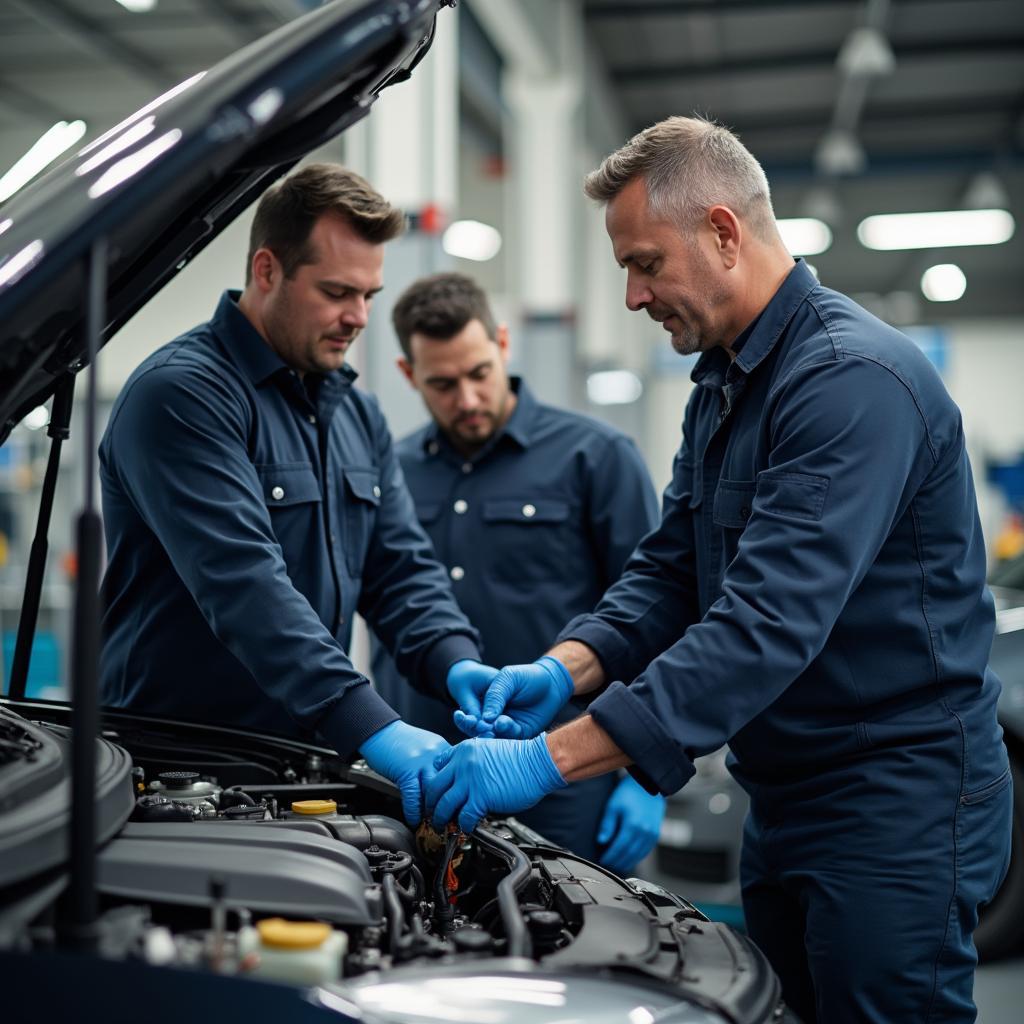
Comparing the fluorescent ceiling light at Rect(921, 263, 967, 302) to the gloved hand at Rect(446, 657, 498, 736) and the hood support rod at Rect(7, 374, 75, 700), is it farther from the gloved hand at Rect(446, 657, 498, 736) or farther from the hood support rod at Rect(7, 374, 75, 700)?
the hood support rod at Rect(7, 374, 75, 700)

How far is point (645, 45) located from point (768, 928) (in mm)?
8198

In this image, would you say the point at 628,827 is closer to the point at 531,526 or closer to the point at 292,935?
the point at 531,526

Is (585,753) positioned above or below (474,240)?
below

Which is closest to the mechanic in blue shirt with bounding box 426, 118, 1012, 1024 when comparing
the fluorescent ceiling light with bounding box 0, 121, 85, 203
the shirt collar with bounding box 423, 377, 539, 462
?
the shirt collar with bounding box 423, 377, 539, 462

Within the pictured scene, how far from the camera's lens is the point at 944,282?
51.6ft

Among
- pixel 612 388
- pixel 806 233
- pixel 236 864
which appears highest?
pixel 806 233

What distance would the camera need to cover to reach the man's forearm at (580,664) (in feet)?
6.49

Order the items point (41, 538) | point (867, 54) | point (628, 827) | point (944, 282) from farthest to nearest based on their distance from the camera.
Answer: point (944, 282), point (867, 54), point (628, 827), point (41, 538)

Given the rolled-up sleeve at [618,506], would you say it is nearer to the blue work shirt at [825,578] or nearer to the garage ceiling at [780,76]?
the blue work shirt at [825,578]

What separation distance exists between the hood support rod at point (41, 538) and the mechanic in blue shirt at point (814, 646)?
0.72 metres

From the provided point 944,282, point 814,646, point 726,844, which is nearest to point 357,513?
point 814,646

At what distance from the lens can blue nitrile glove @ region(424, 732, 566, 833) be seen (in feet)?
5.03

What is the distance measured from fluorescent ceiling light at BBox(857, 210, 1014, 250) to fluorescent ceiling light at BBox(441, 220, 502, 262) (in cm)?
481

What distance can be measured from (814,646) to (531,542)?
4.45 feet
